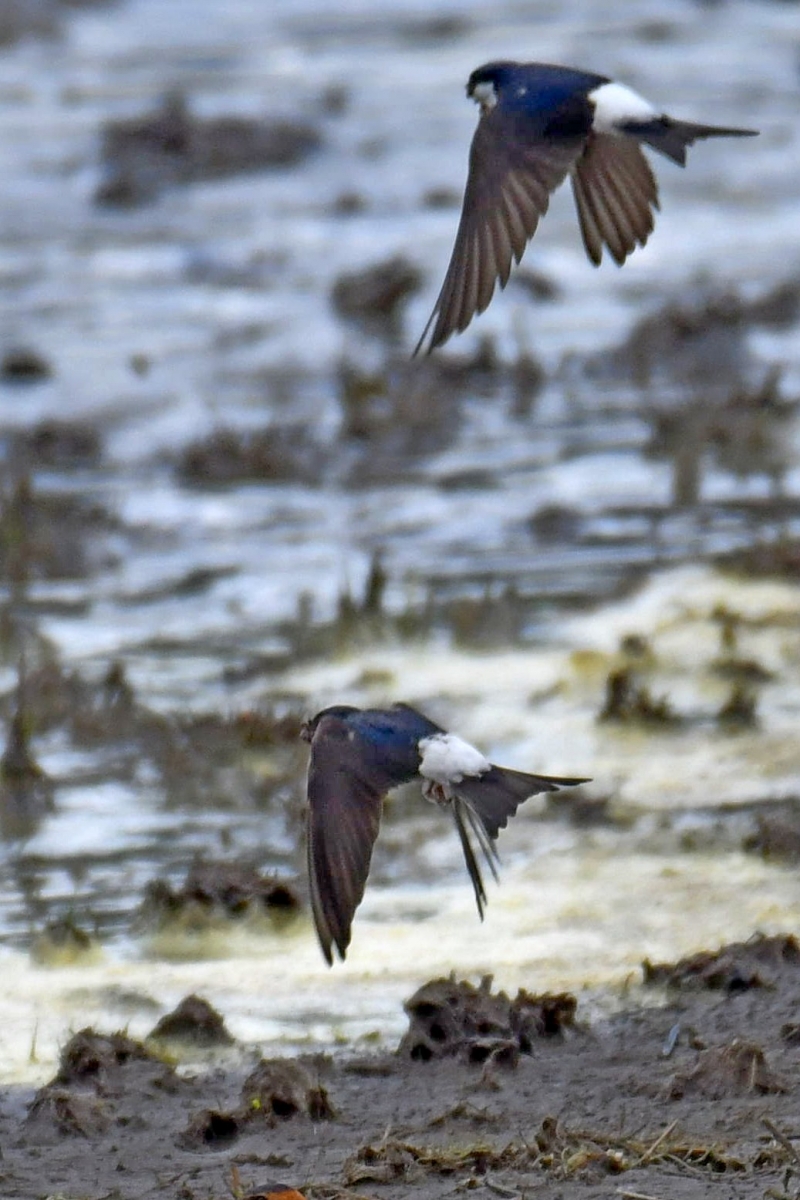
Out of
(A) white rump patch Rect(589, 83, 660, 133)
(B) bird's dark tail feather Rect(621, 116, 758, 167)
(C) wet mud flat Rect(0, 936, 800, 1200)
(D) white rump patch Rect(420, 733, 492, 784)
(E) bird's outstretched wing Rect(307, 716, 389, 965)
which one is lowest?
(C) wet mud flat Rect(0, 936, 800, 1200)

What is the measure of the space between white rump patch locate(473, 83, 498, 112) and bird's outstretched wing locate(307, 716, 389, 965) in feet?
4.40

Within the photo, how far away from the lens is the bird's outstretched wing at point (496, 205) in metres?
4.37

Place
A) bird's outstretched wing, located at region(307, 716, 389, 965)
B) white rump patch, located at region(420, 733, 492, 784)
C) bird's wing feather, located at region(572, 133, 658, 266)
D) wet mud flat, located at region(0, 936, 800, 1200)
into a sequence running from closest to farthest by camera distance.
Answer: wet mud flat, located at region(0, 936, 800, 1200), bird's outstretched wing, located at region(307, 716, 389, 965), white rump patch, located at region(420, 733, 492, 784), bird's wing feather, located at region(572, 133, 658, 266)

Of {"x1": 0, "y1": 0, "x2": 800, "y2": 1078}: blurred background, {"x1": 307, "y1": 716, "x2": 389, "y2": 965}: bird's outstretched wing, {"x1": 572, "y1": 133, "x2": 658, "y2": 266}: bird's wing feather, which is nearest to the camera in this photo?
{"x1": 307, "y1": 716, "x2": 389, "y2": 965}: bird's outstretched wing

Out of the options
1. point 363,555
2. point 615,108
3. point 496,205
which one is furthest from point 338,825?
point 363,555

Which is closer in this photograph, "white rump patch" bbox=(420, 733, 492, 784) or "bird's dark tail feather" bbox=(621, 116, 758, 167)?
"white rump patch" bbox=(420, 733, 492, 784)

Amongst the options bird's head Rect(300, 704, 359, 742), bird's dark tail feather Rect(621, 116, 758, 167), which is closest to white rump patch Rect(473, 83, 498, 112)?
bird's dark tail feather Rect(621, 116, 758, 167)

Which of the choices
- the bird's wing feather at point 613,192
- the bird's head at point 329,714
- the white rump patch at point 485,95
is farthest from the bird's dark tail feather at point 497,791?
the white rump patch at point 485,95

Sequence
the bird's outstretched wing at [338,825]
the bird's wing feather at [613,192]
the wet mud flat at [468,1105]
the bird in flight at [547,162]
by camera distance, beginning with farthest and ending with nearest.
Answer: the bird's wing feather at [613,192] → the bird in flight at [547,162] → the bird's outstretched wing at [338,825] → the wet mud flat at [468,1105]

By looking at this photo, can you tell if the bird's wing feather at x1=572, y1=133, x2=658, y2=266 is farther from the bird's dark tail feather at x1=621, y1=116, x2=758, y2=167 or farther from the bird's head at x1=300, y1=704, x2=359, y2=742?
the bird's head at x1=300, y1=704, x2=359, y2=742

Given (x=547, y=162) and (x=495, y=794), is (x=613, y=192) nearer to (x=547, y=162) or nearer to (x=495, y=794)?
(x=547, y=162)

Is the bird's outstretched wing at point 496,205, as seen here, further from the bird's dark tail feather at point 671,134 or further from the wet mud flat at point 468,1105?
the wet mud flat at point 468,1105

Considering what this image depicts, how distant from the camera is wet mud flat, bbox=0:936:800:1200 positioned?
12.0 ft

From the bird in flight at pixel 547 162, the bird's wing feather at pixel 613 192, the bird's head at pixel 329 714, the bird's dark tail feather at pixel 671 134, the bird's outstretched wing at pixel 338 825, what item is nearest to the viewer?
the bird's outstretched wing at pixel 338 825
